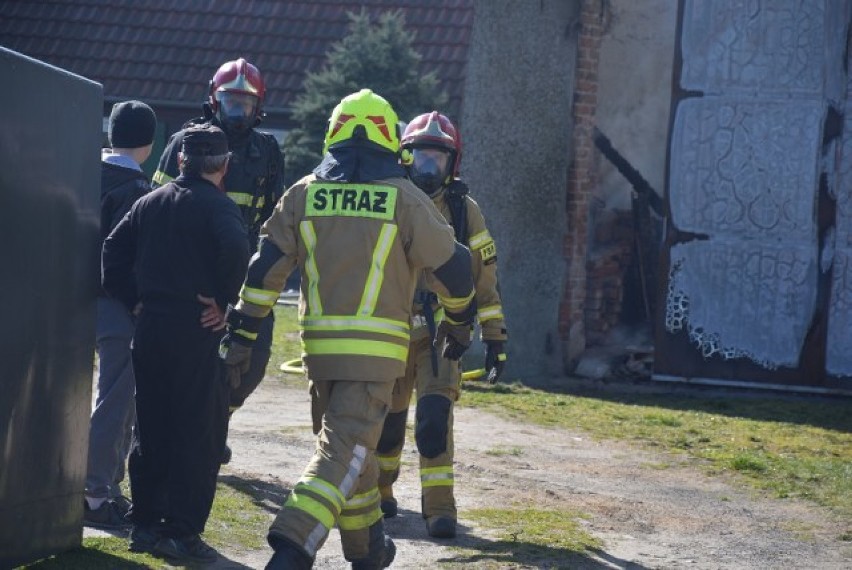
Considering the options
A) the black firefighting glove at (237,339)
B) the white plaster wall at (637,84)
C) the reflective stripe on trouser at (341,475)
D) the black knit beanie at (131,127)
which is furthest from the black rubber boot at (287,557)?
the white plaster wall at (637,84)

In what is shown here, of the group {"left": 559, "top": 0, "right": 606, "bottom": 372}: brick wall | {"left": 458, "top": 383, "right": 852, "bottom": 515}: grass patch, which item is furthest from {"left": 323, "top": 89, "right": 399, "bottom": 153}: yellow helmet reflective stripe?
{"left": 559, "top": 0, "right": 606, "bottom": 372}: brick wall

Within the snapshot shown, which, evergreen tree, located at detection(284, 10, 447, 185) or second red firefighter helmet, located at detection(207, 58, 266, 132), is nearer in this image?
second red firefighter helmet, located at detection(207, 58, 266, 132)

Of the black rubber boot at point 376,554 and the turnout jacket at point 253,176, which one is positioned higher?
the turnout jacket at point 253,176

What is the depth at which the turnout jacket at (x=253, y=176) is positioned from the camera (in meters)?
7.73

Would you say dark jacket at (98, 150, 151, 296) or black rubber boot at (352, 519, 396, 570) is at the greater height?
dark jacket at (98, 150, 151, 296)

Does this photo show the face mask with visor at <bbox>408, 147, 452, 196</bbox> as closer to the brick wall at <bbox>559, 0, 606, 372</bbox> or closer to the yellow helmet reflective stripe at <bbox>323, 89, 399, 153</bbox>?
the yellow helmet reflective stripe at <bbox>323, 89, 399, 153</bbox>

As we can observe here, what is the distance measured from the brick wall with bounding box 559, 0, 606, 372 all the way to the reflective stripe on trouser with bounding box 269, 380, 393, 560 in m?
6.70

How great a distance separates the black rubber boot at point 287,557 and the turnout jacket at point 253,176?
258cm

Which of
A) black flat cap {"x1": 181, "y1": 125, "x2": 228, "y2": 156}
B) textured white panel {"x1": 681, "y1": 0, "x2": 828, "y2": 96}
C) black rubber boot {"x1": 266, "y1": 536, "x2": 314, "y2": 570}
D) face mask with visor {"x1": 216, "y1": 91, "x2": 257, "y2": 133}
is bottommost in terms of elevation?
black rubber boot {"x1": 266, "y1": 536, "x2": 314, "y2": 570}

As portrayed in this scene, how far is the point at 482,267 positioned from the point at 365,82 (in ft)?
40.4

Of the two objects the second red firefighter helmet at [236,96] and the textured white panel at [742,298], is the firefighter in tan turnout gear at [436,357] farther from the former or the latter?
the textured white panel at [742,298]

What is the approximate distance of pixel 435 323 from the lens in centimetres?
710

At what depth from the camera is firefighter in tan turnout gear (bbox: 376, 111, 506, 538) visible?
6.94 metres

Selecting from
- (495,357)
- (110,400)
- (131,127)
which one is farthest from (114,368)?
(495,357)
